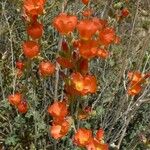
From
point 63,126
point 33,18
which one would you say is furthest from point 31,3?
point 63,126

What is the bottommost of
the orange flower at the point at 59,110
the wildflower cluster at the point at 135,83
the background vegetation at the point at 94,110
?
the background vegetation at the point at 94,110

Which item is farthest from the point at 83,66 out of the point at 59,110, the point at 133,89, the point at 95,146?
the point at 133,89

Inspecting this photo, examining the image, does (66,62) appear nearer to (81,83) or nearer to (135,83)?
(81,83)

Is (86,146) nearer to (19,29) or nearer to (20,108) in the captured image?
(20,108)

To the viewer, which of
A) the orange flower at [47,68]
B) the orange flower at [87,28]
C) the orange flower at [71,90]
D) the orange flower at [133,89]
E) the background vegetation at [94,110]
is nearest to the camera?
the orange flower at [87,28]

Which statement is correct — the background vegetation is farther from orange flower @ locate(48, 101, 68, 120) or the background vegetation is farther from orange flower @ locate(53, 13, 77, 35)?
orange flower @ locate(53, 13, 77, 35)

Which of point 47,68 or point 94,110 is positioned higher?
point 47,68

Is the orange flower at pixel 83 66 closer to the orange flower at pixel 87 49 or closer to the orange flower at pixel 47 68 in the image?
the orange flower at pixel 87 49

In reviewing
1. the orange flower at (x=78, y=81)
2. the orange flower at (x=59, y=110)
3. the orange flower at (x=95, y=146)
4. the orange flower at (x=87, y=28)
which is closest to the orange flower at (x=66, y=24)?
the orange flower at (x=87, y=28)

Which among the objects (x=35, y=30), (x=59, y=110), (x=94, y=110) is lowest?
(x=94, y=110)

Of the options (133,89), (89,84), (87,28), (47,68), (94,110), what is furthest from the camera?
(94,110)

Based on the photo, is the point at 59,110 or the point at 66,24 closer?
the point at 66,24
